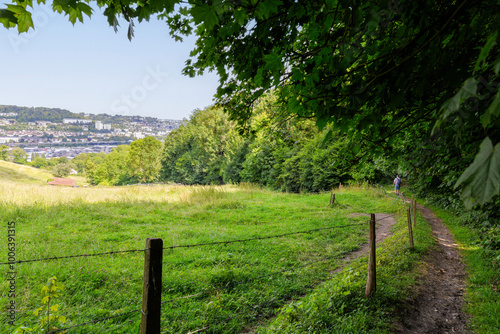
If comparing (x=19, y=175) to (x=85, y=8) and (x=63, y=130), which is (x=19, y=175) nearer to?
(x=85, y=8)

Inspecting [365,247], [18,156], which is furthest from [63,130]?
[365,247]

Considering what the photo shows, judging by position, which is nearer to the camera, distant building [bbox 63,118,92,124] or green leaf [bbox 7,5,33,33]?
green leaf [bbox 7,5,33,33]

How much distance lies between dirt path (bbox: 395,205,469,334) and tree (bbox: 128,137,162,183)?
202 feet

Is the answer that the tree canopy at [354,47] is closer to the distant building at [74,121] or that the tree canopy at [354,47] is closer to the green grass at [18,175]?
the green grass at [18,175]

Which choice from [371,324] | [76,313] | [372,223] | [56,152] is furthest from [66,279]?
[56,152]

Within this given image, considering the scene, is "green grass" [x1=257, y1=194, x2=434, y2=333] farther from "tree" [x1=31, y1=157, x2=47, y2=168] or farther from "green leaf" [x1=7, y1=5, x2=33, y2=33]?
"tree" [x1=31, y1=157, x2=47, y2=168]

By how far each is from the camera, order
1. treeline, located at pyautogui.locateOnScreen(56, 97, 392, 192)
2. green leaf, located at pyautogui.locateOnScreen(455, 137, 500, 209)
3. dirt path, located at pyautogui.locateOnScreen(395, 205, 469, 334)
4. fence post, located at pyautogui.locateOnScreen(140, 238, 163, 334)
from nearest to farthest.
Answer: green leaf, located at pyautogui.locateOnScreen(455, 137, 500, 209) → fence post, located at pyautogui.locateOnScreen(140, 238, 163, 334) → dirt path, located at pyautogui.locateOnScreen(395, 205, 469, 334) → treeline, located at pyautogui.locateOnScreen(56, 97, 392, 192)

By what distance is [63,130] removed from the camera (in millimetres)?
158000

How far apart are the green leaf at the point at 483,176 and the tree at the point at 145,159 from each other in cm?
6532

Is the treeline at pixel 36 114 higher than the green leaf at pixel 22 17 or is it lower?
higher

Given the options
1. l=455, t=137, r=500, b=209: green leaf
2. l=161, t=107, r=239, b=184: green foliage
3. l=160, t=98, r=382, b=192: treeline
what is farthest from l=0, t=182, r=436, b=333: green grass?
l=161, t=107, r=239, b=184: green foliage

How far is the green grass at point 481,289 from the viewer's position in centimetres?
445

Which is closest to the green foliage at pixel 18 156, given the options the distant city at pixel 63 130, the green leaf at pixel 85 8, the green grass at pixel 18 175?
the distant city at pixel 63 130

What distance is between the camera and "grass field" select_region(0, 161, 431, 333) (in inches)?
166
